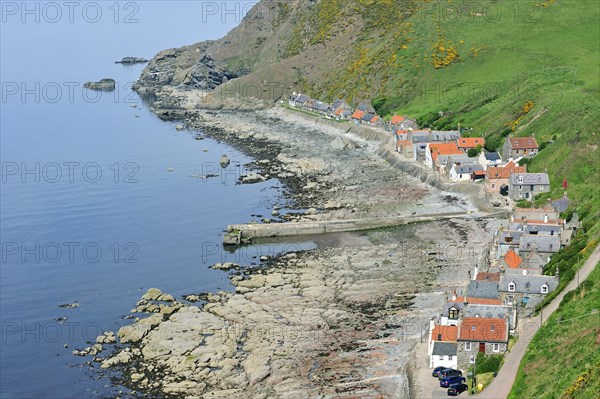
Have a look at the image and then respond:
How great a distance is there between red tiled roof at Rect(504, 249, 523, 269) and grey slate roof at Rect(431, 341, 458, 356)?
1901 centimetres

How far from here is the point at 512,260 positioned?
289ft

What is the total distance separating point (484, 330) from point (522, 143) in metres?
71.4

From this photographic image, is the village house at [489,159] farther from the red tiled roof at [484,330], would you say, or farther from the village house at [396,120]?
the red tiled roof at [484,330]

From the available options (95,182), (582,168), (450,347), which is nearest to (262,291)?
(450,347)

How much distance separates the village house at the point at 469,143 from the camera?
490 ft

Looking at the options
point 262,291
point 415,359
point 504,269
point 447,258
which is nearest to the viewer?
point 415,359

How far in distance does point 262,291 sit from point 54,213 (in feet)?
183

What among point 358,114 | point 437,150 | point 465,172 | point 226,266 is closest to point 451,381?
point 226,266

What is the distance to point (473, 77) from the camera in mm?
199250

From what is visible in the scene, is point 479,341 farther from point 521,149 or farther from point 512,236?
point 521,149

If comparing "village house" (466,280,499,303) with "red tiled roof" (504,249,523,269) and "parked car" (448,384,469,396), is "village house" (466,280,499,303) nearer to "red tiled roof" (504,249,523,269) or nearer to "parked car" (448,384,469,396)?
"red tiled roof" (504,249,523,269)

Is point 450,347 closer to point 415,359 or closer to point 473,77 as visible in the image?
point 415,359

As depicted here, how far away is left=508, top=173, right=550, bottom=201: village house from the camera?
399 ft

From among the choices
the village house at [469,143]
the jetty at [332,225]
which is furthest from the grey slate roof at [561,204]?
the village house at [469,143]
